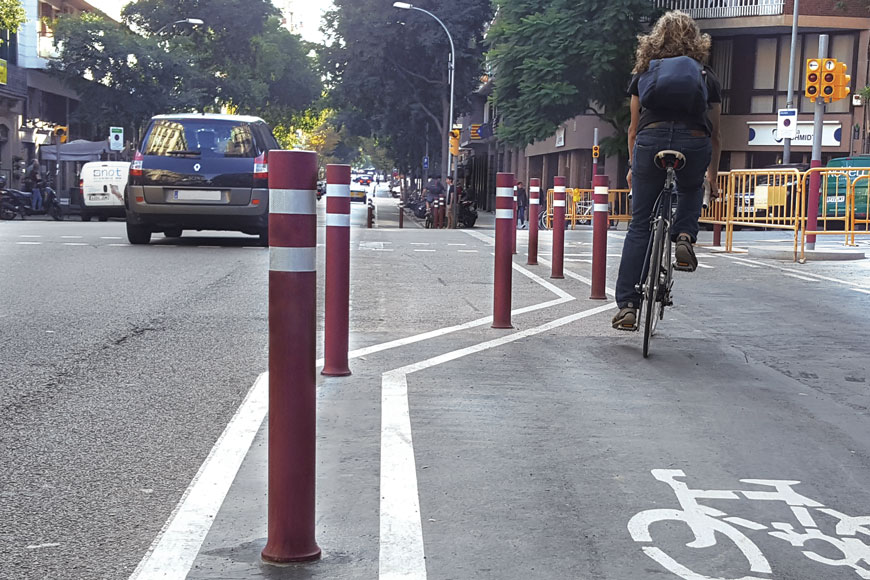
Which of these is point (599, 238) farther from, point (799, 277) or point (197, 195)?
point (197, 195)

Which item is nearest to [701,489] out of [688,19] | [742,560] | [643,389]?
[742,560]

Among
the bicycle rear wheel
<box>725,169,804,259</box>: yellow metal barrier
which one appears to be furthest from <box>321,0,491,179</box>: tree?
the bicycle rear wheel

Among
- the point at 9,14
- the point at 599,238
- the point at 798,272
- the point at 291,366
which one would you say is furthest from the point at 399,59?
the point at 291,366

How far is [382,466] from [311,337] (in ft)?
3.99

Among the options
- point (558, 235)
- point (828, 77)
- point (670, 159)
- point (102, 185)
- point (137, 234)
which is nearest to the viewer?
point (670, 159)

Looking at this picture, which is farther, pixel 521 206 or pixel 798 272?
pixel 521 206

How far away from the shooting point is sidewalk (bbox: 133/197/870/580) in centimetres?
344

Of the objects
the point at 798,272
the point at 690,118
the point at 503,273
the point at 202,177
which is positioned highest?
the point at 690,118

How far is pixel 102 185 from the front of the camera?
3294 centimetres

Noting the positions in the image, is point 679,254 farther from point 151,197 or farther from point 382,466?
point 151,197

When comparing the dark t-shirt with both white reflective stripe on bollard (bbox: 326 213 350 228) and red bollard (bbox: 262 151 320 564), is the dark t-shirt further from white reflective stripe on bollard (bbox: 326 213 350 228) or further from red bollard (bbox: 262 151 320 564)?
red bollard (bbox: 262 151 320 564)

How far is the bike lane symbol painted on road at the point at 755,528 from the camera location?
11.2ft

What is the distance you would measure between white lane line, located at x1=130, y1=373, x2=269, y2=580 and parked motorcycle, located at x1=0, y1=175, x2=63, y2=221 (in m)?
33.8

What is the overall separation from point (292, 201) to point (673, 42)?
468 centimetres
